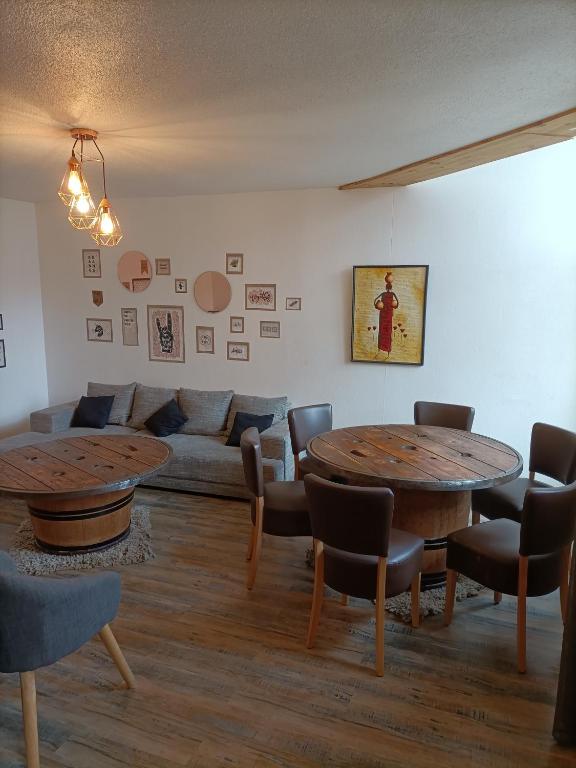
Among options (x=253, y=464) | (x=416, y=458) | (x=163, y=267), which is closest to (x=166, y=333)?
(x=163, y=267)

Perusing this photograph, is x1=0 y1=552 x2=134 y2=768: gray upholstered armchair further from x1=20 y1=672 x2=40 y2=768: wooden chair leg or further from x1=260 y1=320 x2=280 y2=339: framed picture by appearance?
x1=260 y1=320 x2=280 y2=339: framed picture

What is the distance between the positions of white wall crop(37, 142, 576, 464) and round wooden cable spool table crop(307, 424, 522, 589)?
1.27 m

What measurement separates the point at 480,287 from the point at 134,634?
363 cm

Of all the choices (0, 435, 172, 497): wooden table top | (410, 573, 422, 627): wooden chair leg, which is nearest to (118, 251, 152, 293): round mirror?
(0, 435, 172, 497): wooden table top

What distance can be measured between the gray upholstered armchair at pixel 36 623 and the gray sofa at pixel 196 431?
2.32 m

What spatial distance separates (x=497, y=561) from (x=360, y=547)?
0.69m

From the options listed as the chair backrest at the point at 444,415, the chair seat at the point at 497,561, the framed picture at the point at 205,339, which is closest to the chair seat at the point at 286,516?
the chair seat at the point at 497,561

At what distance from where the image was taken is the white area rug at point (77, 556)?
10.8 feet

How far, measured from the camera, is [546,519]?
2.31 m

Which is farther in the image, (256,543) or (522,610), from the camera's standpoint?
(256,543)

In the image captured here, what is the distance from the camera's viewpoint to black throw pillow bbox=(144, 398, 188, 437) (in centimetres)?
500

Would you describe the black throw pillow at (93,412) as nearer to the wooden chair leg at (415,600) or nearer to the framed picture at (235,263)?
the framed picture at (235,263)

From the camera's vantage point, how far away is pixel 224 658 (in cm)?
249

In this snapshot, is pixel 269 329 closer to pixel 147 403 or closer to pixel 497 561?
pixel 147 403
